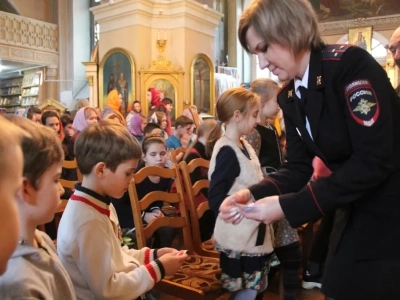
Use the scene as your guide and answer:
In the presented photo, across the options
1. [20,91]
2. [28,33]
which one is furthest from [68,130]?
[20,91]

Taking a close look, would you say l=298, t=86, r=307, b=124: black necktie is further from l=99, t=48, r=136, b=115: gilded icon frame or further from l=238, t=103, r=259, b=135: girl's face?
l=99, t=48, r=136, b=115: gilded icon frame

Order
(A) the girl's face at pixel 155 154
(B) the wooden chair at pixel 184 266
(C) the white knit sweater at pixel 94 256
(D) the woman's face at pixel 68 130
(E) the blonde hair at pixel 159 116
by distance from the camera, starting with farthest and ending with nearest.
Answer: (E) the blonde hair at pixel 159 116
(D) the woman's face at pixel 68 130
(A) the girl's face at pixel 155 154
(B) the wooden chair at pixel 184 266
(C) the white knit sweater at pixel 94 256

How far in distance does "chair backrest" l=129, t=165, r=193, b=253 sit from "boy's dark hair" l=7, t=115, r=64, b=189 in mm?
1085

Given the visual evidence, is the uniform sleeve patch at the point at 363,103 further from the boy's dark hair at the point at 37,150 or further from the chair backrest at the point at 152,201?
the chair backrest at the point at 152,201

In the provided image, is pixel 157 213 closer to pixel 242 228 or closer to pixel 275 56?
pixel 242 228

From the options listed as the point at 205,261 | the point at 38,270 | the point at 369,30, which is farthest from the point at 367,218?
the point at 369,30

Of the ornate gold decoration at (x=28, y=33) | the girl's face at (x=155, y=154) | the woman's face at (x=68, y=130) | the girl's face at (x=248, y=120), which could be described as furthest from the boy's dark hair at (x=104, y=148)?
the ornate gold decoration at (x=28, y=33)

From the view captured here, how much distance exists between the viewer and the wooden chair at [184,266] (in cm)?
223

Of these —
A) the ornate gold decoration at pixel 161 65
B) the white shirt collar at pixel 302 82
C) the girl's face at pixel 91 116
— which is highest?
the ornate gold decoration at pixel 161 65

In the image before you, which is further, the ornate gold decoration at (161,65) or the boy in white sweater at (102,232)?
the ornate gold decoration at (161,65)

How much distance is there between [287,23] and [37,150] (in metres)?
0.80

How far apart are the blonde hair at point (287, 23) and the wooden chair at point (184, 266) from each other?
129 centimetres

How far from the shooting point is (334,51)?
1290mm

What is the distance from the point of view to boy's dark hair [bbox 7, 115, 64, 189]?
46.4 inches
